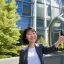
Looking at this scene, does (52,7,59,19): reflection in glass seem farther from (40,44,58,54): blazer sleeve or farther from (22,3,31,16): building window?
(40,44,58,54): blazer sleeve

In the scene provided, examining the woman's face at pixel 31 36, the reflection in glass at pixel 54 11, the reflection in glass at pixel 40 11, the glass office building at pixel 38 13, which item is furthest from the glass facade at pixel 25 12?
the woman's face at pixel 31 36

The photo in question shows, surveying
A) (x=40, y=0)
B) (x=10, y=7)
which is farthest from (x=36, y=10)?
(x=10, y=7)

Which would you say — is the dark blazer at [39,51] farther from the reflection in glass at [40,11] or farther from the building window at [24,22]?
the reflection in glass at [40,11]

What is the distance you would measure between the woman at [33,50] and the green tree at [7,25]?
543 inches

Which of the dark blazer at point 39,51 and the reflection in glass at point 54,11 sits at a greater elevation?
the reflection in glass at point 54,11

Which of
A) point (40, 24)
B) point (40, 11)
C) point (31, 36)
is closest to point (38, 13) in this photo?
point (40, 11)

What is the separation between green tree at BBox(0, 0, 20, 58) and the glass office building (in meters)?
12.7

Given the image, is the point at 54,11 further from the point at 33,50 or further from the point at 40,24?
the point at 33,50

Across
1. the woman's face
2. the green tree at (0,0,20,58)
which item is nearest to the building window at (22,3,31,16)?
the green tree at (0,0,20,58)

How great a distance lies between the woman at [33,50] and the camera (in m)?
3.05

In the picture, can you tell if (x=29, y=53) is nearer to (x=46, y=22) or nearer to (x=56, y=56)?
(x=56, y=56)

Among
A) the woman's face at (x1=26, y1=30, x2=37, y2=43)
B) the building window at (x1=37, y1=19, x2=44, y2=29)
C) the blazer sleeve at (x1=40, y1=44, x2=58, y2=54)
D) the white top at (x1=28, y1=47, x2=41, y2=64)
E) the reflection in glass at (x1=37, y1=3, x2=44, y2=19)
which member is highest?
the reflection in glass at (x1=37, y1=3, x2=44, y2=19)

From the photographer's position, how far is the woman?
3.05 metres

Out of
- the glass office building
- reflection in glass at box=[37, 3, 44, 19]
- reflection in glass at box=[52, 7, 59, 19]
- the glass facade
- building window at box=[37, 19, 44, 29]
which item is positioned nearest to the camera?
the glass facade
